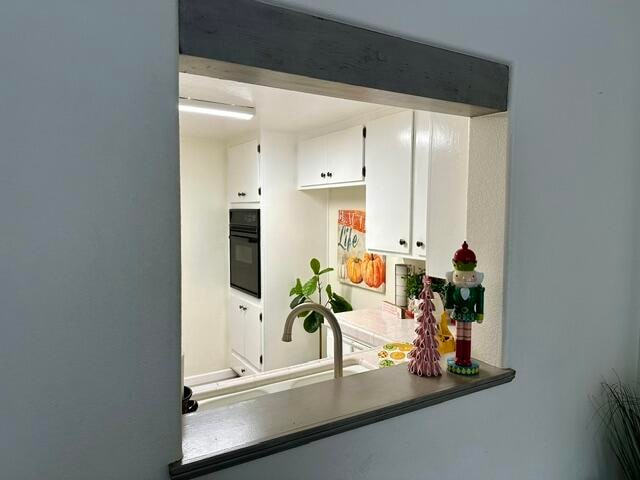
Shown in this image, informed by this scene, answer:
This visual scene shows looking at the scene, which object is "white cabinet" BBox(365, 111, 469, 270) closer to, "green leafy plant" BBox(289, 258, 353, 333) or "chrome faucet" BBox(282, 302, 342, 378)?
"chrome faucet" BBox(282, 302, 342, 378)

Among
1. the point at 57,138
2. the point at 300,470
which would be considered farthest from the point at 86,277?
the point at 300,470

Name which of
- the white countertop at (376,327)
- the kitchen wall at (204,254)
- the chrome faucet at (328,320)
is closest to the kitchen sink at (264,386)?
the chrome faucet at (328,320)

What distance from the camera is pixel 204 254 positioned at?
12.6 feet

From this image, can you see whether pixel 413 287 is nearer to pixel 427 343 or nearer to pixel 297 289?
pixel 297 289

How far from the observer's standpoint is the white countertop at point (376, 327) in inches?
87.4

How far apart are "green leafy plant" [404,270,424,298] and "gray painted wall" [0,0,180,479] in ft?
6.41

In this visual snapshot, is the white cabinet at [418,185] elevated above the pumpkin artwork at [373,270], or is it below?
above

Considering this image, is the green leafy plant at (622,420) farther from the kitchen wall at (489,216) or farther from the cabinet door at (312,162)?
the cabinet door at (312,162)

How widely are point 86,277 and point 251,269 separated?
2705 mm

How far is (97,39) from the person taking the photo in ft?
2.15

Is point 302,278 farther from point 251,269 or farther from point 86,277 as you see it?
point 86,277

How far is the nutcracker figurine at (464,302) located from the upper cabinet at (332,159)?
4.96 feet

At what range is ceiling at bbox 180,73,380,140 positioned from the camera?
2082 millimetres

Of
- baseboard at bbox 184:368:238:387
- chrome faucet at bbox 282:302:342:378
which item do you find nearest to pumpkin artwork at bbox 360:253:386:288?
chrome faucet at bbox 282:302:342:378
